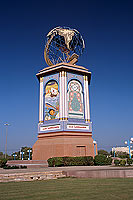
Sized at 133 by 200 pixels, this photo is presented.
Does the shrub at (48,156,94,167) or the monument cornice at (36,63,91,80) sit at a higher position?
the monument cornice at (36,63,91,80)

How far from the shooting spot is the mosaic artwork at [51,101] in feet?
107

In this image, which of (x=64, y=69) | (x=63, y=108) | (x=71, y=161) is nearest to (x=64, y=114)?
(x=63, y=108)

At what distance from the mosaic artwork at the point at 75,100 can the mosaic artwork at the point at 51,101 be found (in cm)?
217

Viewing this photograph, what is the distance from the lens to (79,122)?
32375 millimetres

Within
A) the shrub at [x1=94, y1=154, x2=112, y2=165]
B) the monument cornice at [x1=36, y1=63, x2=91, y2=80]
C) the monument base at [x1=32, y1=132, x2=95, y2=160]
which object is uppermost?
the monument cornice at [x1=36, y1=63, x2=91, y2=80]

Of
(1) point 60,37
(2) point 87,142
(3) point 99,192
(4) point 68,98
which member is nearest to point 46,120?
(4) point 68,98

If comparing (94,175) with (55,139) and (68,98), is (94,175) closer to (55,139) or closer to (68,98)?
(55,139)

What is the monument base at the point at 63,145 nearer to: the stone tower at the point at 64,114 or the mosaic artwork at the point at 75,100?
the stone tower at the point at 64,114

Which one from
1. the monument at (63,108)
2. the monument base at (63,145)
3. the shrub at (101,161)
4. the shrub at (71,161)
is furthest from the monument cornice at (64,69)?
the shrub at (101,161)

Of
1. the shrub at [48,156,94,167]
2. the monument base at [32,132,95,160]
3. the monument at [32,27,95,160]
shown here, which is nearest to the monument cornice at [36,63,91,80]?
the monument at [32,27,95,160]

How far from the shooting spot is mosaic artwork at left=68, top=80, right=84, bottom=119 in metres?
32.5

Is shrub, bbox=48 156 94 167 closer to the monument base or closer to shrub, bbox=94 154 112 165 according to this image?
shrub, bbox=94 154 112 165

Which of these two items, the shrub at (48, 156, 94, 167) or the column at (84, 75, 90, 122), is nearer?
the shrub at (48, 156, 94, 167)

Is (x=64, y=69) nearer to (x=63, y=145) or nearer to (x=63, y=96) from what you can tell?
(x=63, y=96)
